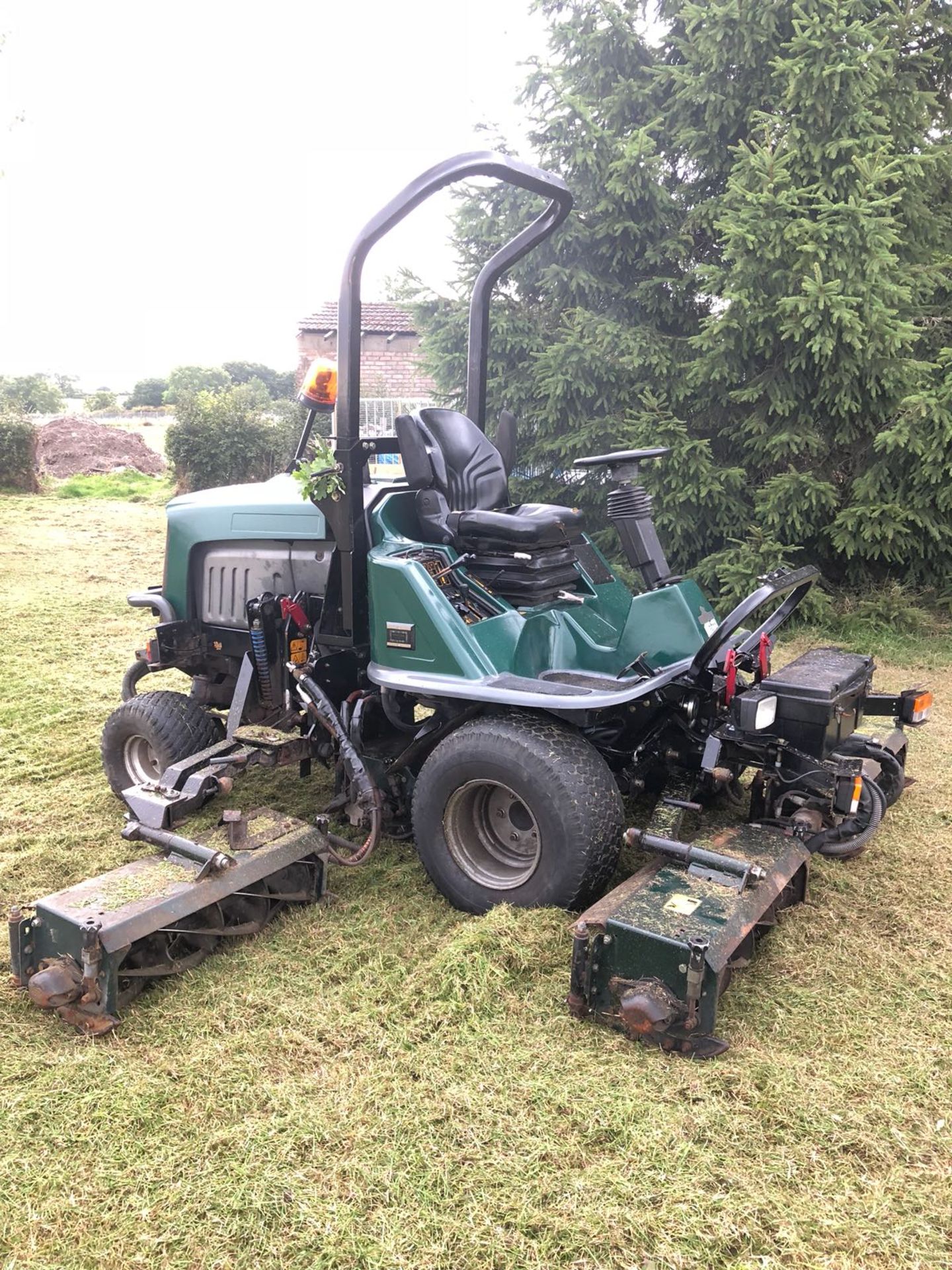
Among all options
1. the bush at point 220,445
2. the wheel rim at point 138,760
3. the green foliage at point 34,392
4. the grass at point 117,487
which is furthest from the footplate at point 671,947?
the green foliage at point 34,392

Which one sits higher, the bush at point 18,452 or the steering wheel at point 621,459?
the steering wheel at point 621,459

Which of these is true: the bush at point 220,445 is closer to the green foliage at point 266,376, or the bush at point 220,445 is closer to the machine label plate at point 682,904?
the machine label plate at point 682,904

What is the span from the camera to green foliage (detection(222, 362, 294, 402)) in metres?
35.0

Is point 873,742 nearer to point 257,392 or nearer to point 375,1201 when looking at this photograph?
point 375,1201

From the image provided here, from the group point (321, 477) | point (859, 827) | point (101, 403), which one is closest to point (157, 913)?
point (321, 477)

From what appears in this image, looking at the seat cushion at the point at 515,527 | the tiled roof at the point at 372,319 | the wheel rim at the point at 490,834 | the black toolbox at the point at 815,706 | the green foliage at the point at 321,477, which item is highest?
the tiled roof at the point at 372,319

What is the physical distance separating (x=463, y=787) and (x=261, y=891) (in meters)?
0.73

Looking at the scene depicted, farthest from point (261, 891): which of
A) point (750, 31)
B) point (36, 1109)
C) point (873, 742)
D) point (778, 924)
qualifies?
point (750, 31)

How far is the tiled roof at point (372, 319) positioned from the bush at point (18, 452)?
5193mm

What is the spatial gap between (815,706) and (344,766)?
1.68 metres

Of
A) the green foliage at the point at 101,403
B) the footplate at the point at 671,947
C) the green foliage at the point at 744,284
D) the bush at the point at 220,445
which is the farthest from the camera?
the green foliage at the point at 101,403

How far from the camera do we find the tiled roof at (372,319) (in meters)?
16.8

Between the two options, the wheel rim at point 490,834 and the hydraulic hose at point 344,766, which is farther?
the hydraulic hose at point 344,766

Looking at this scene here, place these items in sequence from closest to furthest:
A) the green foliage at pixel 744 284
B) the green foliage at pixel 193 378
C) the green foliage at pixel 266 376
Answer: the green foliage at pixel 744 284 < the green foliage at pixel 193 378 < the green foliage at pixel 266 376
